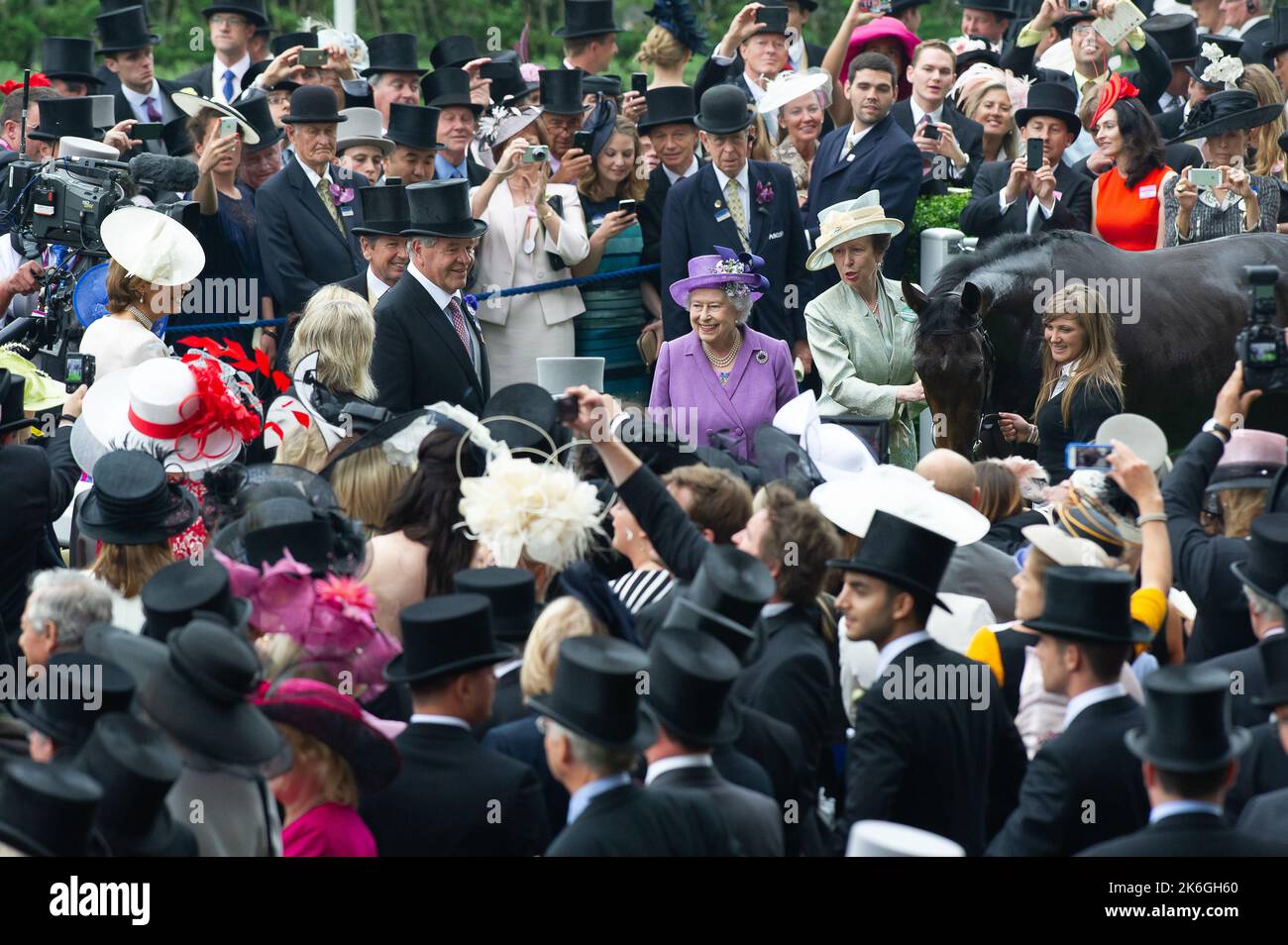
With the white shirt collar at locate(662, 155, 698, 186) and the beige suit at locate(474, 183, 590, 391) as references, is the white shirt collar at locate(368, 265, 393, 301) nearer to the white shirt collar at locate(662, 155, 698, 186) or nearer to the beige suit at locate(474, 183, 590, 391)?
the beige suit at locate(474, 183, 590, 391)

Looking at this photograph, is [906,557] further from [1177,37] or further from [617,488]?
[1177,37]

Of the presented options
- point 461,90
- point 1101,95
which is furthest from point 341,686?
point 1101,95

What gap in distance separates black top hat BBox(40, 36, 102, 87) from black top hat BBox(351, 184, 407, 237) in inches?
143

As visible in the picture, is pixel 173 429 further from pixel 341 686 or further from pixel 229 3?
pixel 229 3

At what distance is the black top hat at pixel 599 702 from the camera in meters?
3.84

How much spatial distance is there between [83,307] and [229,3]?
4616 mm

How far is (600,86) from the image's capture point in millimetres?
10555

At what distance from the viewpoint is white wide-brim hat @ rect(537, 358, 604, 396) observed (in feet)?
25.3

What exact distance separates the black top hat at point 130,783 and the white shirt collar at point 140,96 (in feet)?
27.1

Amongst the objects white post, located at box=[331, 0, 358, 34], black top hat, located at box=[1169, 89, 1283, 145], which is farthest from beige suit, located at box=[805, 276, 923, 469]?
white post, located at box=[331, 0, 358, 34]

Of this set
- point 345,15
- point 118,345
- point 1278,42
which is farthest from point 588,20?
point 118,345

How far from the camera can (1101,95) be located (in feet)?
34.0

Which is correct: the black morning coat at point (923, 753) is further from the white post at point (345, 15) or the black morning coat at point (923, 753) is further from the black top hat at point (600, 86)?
the white post at point (345, 15)

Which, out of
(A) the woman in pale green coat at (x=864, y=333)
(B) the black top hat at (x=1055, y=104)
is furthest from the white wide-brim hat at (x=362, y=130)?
(B) the black top hat at (x=1055, y=104)
